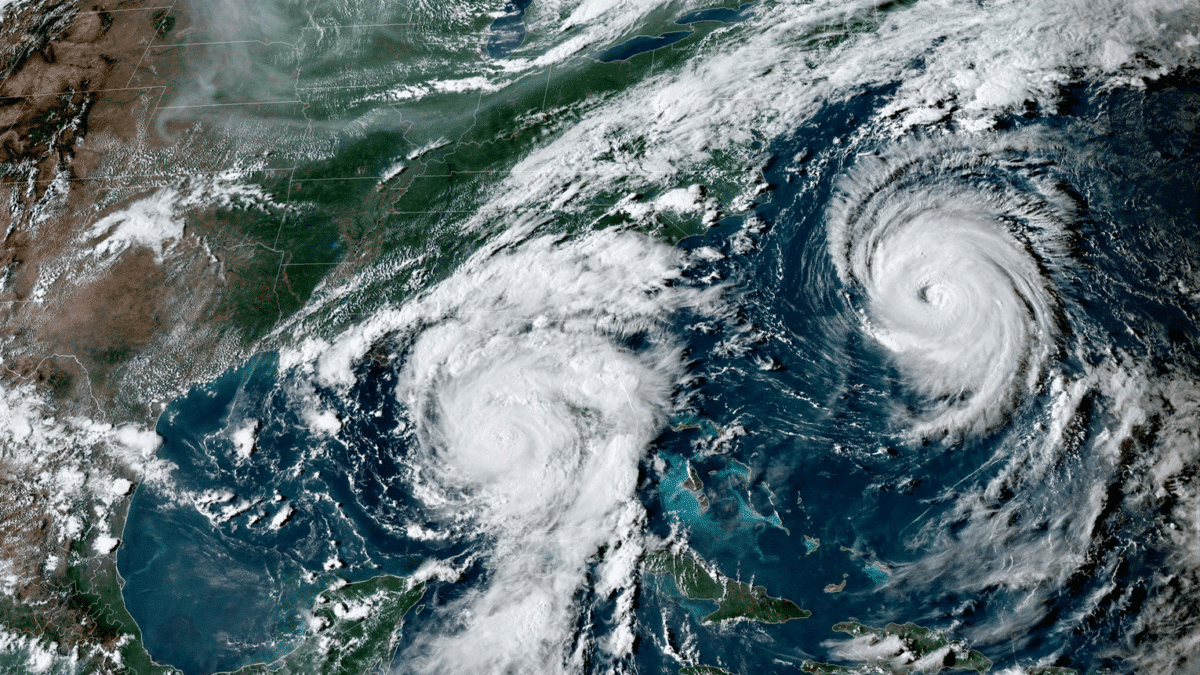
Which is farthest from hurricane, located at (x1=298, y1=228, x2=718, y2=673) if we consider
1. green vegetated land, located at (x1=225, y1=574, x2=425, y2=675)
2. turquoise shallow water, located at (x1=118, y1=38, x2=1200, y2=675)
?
green vegetated land, located at (x1=225, y1=574, x2=425, y2=675)

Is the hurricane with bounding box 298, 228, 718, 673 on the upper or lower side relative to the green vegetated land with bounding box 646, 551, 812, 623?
upper

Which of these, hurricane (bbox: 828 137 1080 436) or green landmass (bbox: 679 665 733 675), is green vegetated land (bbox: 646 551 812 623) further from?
hurricane (bbox: 828 137 1080 436)

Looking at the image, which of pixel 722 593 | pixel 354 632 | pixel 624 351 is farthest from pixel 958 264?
pixel 354 632

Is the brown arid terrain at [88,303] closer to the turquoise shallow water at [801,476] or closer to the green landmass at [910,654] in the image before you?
the turquoise shallow water at [801,476]

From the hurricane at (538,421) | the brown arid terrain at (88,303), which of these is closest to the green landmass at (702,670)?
the hurricane at (538,421)

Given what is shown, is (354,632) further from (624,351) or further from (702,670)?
(624,351)
